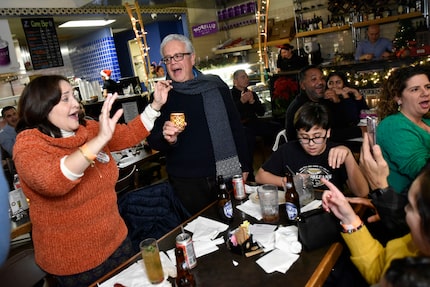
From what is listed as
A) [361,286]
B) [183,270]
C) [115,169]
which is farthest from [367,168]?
[115,169]

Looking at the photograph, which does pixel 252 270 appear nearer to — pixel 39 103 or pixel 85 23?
pixel 39 103

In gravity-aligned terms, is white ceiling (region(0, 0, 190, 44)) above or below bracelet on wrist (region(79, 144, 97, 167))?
above

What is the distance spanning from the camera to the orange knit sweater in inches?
65.1

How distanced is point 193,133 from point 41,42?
5393mm

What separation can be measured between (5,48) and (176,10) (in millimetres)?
4014

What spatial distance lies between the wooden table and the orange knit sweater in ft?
0.75

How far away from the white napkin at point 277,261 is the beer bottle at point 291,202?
29 cm

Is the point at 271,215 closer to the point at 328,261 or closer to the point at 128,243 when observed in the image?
the point at 328,261

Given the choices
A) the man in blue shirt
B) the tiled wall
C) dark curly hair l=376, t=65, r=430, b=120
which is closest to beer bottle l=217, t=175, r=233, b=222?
dark curly hair l=376, t=65, r=430, b=120

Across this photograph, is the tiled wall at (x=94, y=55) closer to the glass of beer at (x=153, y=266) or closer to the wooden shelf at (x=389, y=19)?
the wooden shelf at (x=389, y=19)

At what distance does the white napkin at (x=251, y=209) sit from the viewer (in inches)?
81.2

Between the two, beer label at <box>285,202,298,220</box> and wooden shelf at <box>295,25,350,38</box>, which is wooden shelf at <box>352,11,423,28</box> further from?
beer label at <box>285,202,298,220</box>

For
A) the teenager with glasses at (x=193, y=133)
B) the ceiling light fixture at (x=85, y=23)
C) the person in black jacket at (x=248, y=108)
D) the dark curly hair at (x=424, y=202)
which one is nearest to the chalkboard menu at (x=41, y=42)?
the ceiling light fixture at (x=85, y=23)

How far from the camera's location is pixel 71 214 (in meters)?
1.75
